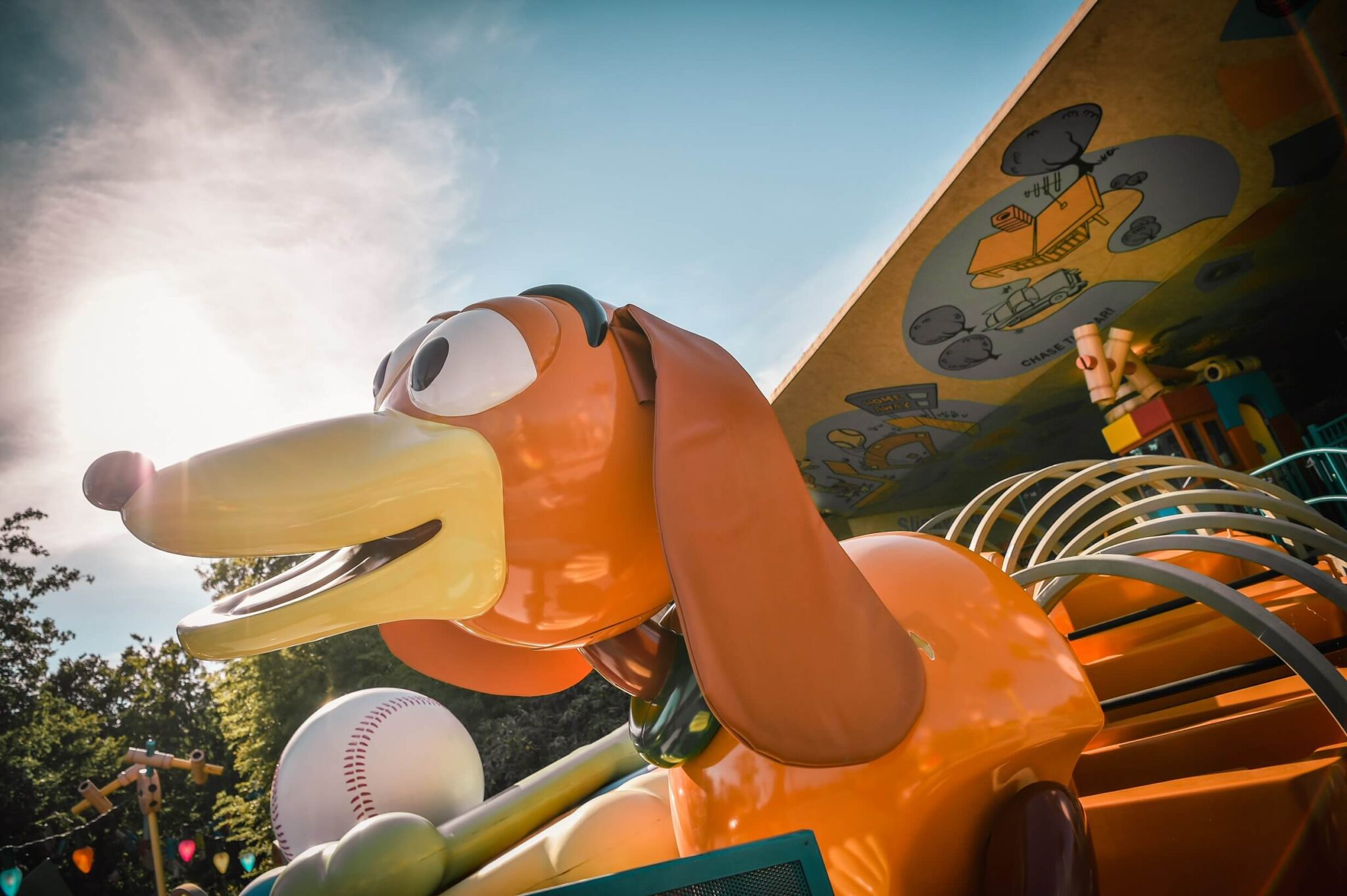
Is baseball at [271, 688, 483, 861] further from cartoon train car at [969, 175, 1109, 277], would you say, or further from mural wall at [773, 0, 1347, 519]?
cartoon train car at [969, 175, 1109, 277]

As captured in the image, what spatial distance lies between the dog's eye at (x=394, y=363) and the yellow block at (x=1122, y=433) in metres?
8.84

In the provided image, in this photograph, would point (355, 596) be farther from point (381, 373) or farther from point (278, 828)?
point (278, 828)

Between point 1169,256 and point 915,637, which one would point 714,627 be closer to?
point 915,637

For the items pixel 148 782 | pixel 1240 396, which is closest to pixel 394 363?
pixel 148 782

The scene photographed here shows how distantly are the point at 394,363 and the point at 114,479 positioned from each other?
1.42 feet

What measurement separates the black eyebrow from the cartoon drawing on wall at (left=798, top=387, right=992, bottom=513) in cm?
822

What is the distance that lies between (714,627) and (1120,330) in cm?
838

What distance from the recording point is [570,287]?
3.92ft

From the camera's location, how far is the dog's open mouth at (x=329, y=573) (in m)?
0.94

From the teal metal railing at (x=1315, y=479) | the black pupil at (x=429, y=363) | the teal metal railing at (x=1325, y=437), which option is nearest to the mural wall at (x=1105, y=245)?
the teal metal railing at (x=1325, y=437)

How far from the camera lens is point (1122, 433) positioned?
8.21m

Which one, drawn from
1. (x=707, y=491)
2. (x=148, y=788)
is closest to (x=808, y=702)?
(x=707, y=491)

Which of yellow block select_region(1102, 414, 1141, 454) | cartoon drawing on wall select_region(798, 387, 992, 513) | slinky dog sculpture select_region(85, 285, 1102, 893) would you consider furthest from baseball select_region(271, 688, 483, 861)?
yellow block select_region(1102, 414, 1141, 454)

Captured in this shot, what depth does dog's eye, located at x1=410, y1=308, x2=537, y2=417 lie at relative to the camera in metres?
1.06
